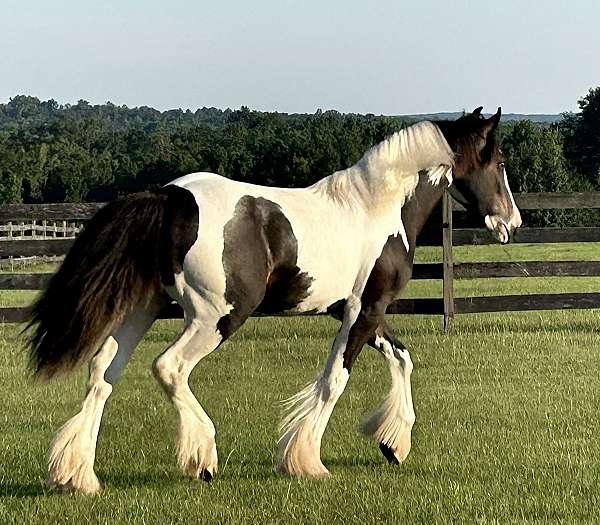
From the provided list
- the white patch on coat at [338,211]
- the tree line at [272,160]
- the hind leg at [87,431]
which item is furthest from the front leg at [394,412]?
the tree line at [272,160]

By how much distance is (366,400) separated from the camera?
26.2 ft

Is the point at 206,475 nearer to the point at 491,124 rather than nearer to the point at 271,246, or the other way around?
the point at 271,246

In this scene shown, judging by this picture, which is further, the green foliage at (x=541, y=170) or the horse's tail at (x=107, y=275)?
the green foliage at (x=541, y=170)

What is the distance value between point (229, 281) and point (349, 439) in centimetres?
195

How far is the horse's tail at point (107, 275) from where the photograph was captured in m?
4.97

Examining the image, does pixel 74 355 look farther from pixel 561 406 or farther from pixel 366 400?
pixel 561 406

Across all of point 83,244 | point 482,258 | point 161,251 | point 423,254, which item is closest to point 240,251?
point 161,251

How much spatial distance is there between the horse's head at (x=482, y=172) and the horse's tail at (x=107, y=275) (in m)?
1.91

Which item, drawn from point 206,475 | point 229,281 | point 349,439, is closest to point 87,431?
point 206,475

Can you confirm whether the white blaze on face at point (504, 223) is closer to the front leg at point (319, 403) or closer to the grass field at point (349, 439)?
the front leg at point (319, 403)

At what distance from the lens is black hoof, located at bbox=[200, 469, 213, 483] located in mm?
5266

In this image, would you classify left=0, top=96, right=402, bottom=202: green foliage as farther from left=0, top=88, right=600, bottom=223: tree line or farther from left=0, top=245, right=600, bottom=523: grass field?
left=0, top=245, right=600, bottom=523: grass field

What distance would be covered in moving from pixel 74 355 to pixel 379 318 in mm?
1753

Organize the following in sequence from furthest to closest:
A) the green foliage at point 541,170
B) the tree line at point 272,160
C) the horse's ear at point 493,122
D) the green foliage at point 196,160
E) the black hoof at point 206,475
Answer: the green foliage at point 196,160
the tree line at point 272,160
the green foliage at point 541,170
the horse's ear at point 493,122
the black hoof at point 206,475
